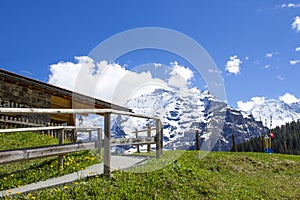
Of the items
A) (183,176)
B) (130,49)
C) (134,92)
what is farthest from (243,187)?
(130,49)

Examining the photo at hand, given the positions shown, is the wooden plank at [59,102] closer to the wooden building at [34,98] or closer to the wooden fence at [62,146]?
the wooden building at [34,98]

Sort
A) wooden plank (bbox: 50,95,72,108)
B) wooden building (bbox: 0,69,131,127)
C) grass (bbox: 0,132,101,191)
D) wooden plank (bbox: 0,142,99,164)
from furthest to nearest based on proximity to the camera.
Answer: wooden plank (bbox: 50,95,72,108) → wooden building (bbox: 0,69,131,127) → grass (bbox: 0,132,101,191) → wooden plank (bbox: 0,142,99,164)

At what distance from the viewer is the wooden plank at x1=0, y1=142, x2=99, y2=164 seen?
5742mm

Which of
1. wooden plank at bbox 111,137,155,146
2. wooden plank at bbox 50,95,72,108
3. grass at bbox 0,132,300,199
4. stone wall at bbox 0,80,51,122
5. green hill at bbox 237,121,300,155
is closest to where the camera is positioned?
grass at bbox 0,132,300,199

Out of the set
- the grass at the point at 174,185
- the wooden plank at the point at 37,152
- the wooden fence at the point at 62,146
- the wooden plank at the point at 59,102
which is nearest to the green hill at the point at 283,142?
the wooden plank at the point at 59,102

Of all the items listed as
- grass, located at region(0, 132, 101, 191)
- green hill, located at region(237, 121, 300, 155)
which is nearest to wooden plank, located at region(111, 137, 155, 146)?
grass, located at region(0, 132, 101, 191)

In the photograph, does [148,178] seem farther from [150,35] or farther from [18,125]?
[18,125]

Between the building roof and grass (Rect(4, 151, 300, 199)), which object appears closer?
grass (Rect(4, 151, 300, 199))

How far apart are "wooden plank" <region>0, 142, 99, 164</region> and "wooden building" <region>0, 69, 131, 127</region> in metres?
11.0

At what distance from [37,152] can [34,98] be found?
53.5ft

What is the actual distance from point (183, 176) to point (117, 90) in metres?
5.85

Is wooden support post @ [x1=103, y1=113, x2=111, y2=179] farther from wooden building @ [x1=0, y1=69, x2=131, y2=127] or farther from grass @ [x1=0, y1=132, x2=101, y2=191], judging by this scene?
wooden building @ [x1=0, y1=69, x2=131, y2=127]

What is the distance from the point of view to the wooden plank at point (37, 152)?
18.8 feet

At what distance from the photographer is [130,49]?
602 inches
